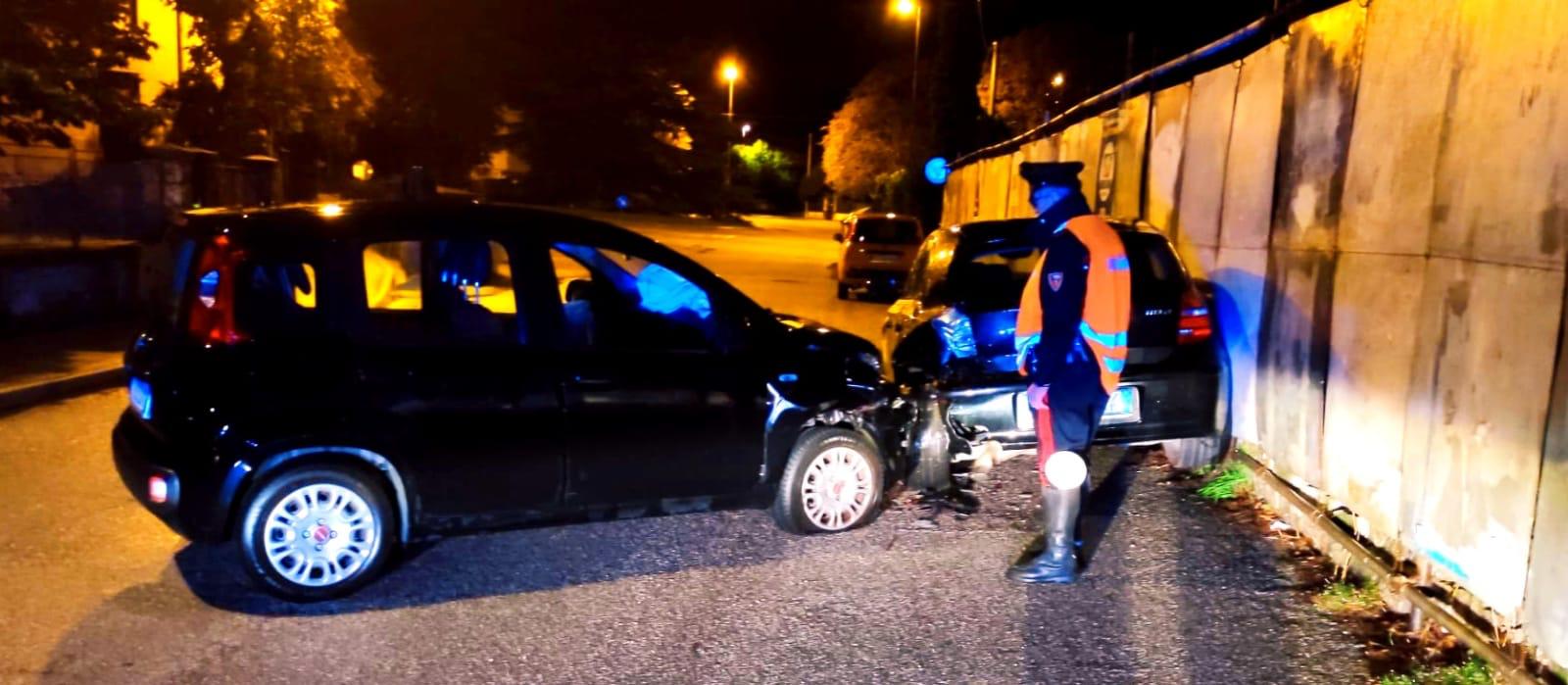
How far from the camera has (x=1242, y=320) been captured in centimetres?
683

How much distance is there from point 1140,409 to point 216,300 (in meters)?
4.64

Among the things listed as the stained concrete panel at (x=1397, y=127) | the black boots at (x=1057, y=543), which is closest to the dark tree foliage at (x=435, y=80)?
the black boots at (x=1057, y=543)

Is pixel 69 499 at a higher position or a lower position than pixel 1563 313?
lower

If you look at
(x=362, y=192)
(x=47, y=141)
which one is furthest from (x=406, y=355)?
(x=362, y=192)

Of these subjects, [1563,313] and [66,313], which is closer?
[1563,313]

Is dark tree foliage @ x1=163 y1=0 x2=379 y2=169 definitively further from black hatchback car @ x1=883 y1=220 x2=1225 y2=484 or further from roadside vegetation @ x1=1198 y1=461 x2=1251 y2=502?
roadside vegetation @ x1=1198 y1=461 x2=1251 y2=502

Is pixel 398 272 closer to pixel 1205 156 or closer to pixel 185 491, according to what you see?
pixel 185 491

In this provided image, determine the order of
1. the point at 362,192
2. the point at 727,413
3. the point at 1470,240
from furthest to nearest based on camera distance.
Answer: the point at 362,192
the point at 727,413
the point at 1470,240

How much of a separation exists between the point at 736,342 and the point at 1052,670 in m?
2.26

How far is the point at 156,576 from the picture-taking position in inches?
208

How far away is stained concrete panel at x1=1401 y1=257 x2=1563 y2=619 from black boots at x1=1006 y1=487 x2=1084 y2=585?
1359mm

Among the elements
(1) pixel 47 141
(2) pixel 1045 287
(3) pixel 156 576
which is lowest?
(3) pixel 156 576

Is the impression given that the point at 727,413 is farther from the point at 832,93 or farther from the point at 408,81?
the point at 832,93

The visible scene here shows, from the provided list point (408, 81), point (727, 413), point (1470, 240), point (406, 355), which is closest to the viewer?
point (1470, 240)
